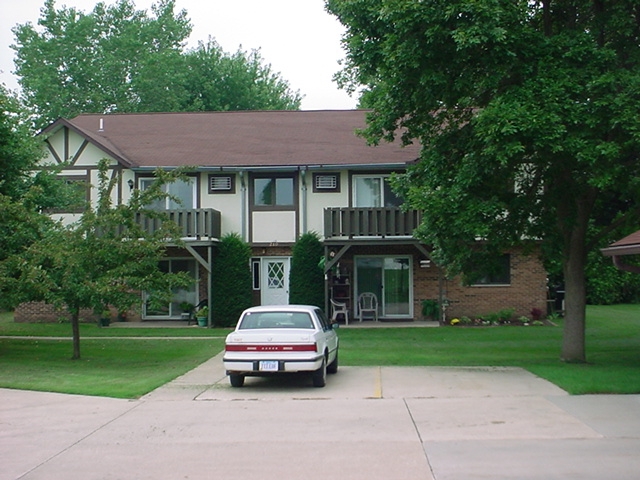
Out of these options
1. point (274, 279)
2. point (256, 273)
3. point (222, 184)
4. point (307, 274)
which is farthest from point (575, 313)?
point (222, 184)

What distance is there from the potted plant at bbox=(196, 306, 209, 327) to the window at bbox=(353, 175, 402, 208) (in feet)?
20.6

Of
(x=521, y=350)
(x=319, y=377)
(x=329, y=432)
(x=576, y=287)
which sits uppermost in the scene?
(x=576, y=287)

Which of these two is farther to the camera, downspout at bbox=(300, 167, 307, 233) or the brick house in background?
downspout at bbox=(300, 167, 307, 233)

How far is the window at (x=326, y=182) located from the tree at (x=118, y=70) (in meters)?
20.9

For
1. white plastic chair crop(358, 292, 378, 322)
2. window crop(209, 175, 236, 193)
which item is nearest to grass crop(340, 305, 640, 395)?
white plastic chair crop(358, 292, 378, 322)

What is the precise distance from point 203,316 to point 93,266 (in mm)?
10052

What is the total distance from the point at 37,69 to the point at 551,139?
39.0 meters

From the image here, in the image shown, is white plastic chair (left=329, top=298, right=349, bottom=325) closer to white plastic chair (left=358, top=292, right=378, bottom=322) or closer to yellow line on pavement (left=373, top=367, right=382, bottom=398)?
→ white plastic chair (left=358, top=292, right=378, bottom=322)

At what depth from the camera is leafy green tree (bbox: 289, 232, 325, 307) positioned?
1047 inches

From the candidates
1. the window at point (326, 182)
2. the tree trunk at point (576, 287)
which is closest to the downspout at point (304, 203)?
the window at point (326, 182)

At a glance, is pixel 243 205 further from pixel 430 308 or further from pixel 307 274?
pixel 430 308

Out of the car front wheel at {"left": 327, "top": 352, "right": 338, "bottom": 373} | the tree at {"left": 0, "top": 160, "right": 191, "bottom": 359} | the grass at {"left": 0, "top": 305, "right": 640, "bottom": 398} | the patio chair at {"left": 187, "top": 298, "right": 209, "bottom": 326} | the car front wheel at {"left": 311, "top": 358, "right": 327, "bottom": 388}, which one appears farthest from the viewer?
the patio chair at {"left": 187, "top": 298, "right": 209, "bottom": 326}

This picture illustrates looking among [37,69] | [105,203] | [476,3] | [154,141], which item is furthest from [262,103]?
[476,3]

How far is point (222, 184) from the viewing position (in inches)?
1094
